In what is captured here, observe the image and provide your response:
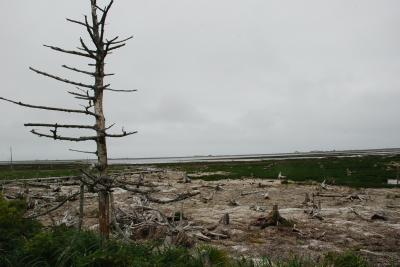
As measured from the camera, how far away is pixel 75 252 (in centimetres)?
625

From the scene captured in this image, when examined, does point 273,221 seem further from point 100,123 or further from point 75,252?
point 100,123

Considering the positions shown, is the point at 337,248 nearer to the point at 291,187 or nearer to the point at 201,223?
the point at 201,223

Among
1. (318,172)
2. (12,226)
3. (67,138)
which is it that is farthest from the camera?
(318,172)

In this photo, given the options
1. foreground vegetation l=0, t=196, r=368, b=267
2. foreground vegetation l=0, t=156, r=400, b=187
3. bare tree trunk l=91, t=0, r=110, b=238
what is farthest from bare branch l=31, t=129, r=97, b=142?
foreground vegetation l=0, t=156, r=400, b=187

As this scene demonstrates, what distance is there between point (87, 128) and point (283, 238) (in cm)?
828

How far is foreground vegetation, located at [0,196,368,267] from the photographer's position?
615 cm

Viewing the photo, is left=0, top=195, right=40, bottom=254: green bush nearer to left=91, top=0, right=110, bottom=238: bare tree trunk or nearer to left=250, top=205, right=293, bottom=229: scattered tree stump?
left=91, top=0, right=110, bottom=238: bare tree trunk

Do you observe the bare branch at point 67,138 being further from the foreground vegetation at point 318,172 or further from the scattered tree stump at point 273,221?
the foreground vegetation at point 318,172

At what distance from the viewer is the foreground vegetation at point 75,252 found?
242 inches

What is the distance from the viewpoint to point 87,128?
623 centimetres

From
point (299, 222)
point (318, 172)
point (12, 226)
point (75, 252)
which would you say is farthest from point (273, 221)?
point (318, 172)

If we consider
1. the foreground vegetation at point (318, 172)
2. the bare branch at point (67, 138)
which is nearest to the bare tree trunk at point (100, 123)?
the bare branch at point (67, 138)

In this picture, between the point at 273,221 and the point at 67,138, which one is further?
the point at 273,221

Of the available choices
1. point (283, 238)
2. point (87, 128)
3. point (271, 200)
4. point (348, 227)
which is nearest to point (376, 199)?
point (271, 200)
